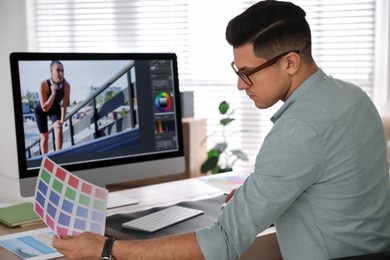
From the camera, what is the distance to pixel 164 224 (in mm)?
1908

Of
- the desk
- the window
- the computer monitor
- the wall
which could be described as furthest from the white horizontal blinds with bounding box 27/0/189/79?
the computer monitor

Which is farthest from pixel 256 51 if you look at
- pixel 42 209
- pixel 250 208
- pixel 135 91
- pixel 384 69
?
pixel 384 69

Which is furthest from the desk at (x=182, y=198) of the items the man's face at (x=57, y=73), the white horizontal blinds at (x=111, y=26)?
the white horizontal blinds at (x=111, y=26)

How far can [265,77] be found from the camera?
150cm

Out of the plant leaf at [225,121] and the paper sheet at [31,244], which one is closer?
the paper sheet at [31,244]

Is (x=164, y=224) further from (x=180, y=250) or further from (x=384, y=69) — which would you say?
(x=384, y=69)

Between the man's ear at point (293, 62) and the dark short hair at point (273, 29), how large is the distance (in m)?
0.02

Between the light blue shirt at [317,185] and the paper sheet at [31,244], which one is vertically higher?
the light blue shirt at [317,185]

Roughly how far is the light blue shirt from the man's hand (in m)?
0.25

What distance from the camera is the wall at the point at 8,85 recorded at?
13.5 ft

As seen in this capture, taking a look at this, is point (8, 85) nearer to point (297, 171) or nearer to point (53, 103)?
point (53, 103)

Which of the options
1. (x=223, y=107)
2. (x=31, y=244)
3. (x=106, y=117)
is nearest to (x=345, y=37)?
(x=223, y=107)

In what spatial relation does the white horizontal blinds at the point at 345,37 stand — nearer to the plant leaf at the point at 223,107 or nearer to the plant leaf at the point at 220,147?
the plant leaf at the point at 223,107

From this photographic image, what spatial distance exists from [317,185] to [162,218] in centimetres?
70
